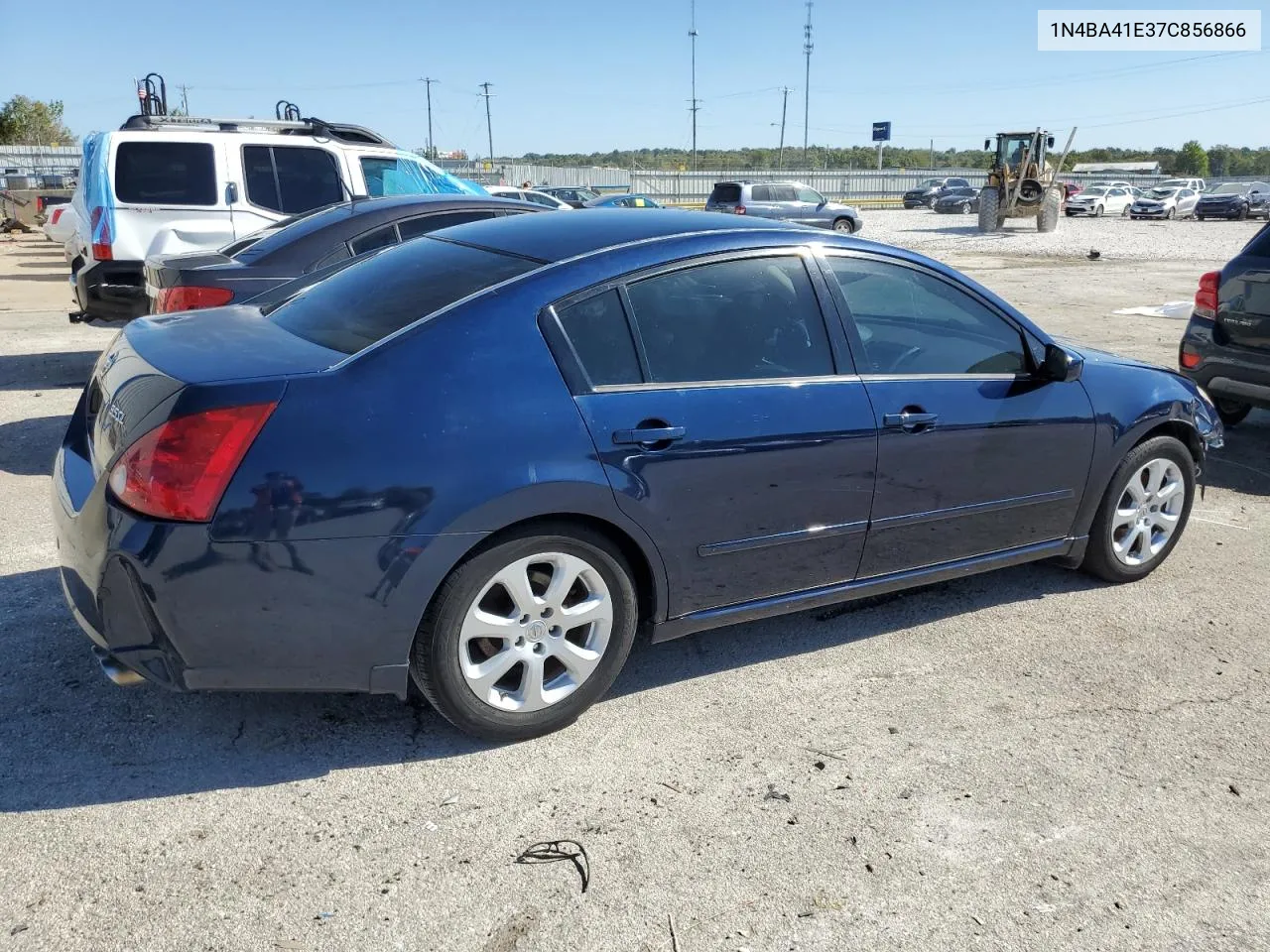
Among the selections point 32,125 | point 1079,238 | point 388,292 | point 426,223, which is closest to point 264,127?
point 426,223

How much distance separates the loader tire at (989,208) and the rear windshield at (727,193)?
869cm

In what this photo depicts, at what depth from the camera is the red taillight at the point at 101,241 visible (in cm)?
882

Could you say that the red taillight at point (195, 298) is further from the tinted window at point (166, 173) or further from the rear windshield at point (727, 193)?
the rear windshield at point (727, 193)

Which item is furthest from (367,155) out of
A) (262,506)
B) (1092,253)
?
(1092,253)

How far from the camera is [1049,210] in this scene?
109 feet

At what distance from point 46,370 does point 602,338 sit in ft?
25.4

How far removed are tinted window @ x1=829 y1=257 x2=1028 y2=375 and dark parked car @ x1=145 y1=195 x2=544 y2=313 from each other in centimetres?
316

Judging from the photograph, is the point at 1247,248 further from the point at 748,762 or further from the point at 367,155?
the point at 367,155

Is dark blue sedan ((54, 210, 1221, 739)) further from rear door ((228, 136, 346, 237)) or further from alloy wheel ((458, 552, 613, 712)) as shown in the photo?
rear door ((228, 136, 346, 237))

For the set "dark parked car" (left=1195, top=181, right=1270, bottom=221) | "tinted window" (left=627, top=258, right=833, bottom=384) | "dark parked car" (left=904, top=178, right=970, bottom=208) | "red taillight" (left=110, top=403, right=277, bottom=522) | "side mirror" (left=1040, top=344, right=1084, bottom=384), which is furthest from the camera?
"dark parked car" (left=904, top=178, right=970, bottom=208)

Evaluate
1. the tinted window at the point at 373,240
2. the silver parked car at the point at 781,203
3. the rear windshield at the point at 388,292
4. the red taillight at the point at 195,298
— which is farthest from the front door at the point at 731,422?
the silver parked car at the point at 781,203

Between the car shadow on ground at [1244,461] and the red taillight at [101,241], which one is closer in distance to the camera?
the car shadow on ground at [1244,461]

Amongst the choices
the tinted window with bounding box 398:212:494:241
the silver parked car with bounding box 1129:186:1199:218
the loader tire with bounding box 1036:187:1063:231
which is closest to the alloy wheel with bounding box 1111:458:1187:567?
the tinted window with bounding box 398:212:494:241

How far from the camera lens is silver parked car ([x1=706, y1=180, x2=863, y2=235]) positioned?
30812 millimetres
